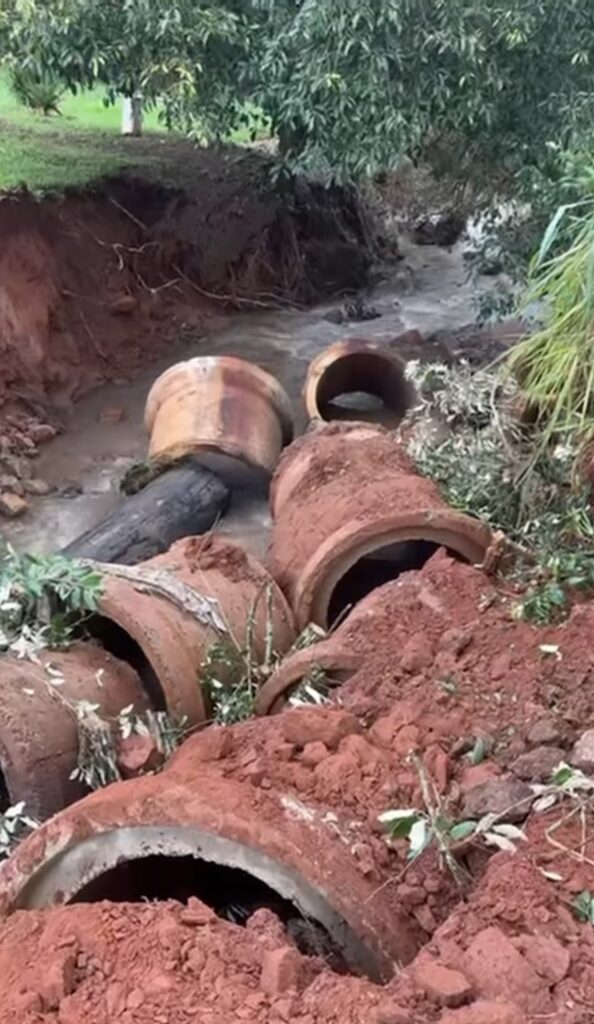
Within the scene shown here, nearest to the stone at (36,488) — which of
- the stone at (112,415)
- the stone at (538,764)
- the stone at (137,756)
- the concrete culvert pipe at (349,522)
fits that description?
the stone at (112,415)

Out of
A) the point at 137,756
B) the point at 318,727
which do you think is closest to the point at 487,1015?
the point at 318,727

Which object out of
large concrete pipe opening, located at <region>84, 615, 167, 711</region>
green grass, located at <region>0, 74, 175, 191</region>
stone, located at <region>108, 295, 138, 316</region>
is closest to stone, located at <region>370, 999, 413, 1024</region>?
large concrete pipe opening, located at <region>84, 615, 167, 711</region>

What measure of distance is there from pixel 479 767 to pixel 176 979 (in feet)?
3.62

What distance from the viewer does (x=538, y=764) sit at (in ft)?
9.61

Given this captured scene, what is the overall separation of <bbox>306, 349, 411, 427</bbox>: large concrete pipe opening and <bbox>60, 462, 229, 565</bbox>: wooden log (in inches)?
42.4

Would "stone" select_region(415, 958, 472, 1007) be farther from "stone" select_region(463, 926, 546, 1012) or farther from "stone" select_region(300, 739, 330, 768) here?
"stone" select_region(300, 739, 330, 768)

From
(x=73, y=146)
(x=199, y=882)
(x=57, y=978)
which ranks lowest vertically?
(x=199, y=882)

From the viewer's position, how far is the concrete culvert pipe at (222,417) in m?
7.52

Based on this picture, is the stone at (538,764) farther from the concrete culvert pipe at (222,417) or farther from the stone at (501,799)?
the concrete culvert pipe at (222,417)

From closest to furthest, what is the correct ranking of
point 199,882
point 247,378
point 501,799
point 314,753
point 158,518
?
1. point 501,799
2. point 314,753
3. point 199,882
4. point 158,518
5. point 247,378

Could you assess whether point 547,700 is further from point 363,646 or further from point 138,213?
point 138,213

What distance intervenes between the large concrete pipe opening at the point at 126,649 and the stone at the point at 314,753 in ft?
4.44

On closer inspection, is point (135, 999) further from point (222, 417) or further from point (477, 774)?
point (222, 417)

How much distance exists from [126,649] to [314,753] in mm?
1873
